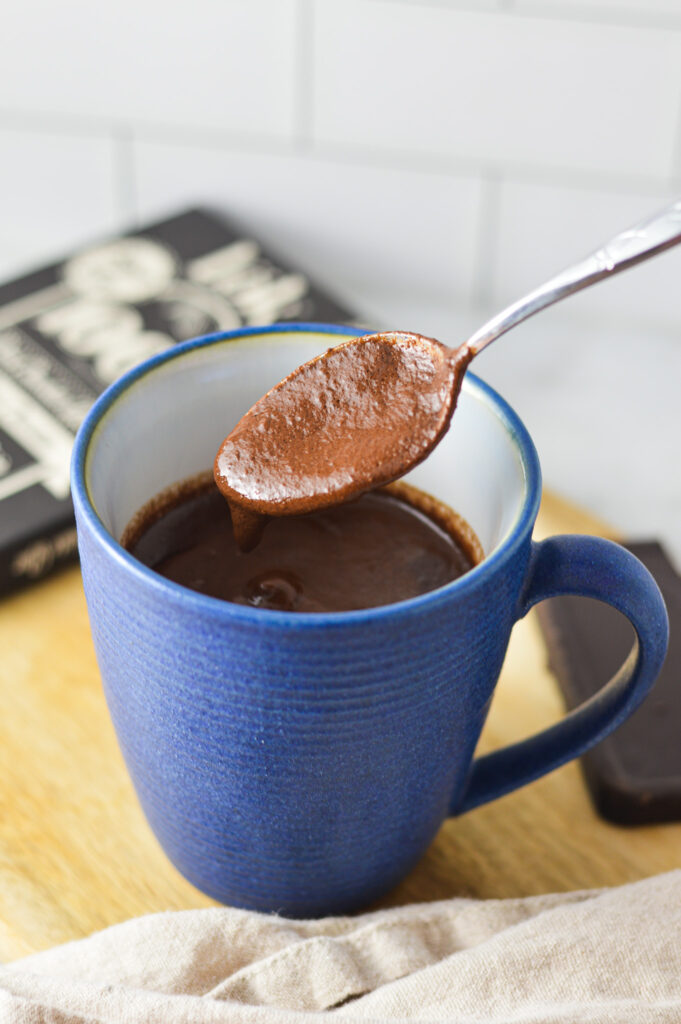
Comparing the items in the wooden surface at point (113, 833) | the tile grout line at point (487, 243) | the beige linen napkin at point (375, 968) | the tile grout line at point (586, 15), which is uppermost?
the tile grout line at point (586, 15)

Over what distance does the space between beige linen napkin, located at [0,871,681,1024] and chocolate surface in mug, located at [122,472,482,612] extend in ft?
0.56

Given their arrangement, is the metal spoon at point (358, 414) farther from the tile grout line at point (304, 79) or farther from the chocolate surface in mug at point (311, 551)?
A: the tile grout line at point (304, 79)

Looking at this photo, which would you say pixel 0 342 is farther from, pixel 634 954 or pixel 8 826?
pixel 634 954

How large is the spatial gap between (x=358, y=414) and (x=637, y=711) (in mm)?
296

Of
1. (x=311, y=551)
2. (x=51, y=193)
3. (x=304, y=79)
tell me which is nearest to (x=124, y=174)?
(x=51, y=193)

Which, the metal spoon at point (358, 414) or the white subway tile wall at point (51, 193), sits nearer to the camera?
the metal spoon at point (358, 414)

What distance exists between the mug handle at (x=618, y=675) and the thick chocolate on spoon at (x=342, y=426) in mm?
84

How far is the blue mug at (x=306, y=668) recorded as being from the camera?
504mm

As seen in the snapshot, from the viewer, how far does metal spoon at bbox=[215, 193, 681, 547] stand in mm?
558

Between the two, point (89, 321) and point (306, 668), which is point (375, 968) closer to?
point (306, 668)

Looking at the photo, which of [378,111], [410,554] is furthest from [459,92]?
[410,554]

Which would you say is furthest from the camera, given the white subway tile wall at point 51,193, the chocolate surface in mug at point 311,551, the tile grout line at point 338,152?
the white subway tile wall at point 51,193

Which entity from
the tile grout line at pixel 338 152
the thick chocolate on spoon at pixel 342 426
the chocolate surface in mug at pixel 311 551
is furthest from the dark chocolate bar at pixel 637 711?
the tile grout line at pixel 338 152

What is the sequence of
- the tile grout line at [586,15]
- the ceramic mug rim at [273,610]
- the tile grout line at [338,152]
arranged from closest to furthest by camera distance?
1. the ceramic mug rim at [273,610]
2. the tile grout line at [586,15]
3. the tile grout line at [338,152]
